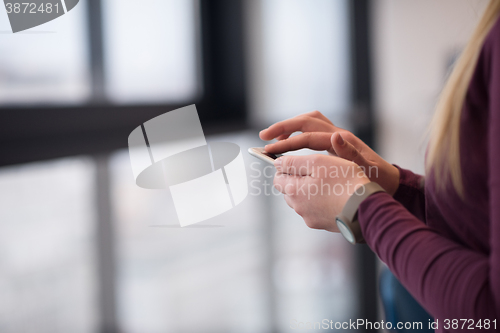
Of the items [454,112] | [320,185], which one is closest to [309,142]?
[320,185]

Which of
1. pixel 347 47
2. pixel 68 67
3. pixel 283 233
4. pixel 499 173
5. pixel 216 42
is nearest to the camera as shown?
pixel 499 173

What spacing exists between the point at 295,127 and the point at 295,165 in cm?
15

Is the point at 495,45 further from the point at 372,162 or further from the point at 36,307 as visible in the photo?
the point at 36,307

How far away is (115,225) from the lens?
2.78ft

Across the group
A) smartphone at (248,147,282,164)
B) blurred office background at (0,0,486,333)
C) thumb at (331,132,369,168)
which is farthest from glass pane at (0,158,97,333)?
thumb at (331,132,369,168)

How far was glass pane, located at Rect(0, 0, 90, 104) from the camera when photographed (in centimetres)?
65

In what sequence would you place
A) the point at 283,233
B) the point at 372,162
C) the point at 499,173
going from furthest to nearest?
the point at 283,233 → the point at 372,162 → the point at 499,173

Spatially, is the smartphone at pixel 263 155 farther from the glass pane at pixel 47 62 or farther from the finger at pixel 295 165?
the glass pane at pixel 47 62

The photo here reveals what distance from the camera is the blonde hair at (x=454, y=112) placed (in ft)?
1.11

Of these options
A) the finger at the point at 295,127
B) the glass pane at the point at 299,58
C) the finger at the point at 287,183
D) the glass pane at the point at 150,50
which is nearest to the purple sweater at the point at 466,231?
the finger at the point at 287,183

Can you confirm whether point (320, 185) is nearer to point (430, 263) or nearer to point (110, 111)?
point (430, 263)

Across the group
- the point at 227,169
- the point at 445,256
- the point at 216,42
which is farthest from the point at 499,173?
the point at 216,42

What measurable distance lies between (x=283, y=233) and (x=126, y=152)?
899 millimetres

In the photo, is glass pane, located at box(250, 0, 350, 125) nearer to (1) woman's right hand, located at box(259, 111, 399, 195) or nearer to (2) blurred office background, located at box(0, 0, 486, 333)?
(2) blurred office background, located at box(0, 0, 486, 333)
